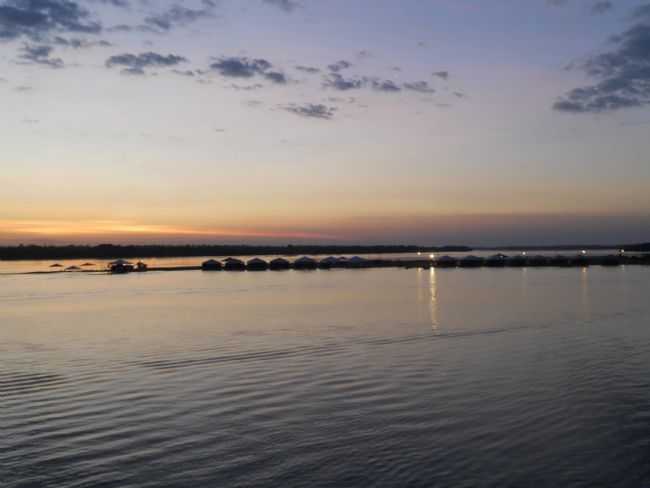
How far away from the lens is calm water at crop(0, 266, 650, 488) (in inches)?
456

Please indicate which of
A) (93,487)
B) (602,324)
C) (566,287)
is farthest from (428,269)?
(93,487)

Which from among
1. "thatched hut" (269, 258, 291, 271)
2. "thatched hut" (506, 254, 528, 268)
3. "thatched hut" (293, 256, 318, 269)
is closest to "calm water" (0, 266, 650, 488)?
"thatched hut" (506, 254, 528, 268)

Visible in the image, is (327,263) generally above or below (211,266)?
above

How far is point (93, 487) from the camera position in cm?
1081

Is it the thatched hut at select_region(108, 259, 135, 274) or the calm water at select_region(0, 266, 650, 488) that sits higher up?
the thatched hut at select_region(108, 259, 135, 274)

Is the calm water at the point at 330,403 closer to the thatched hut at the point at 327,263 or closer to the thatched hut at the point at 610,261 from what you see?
the thatched hut at the point at 610,261

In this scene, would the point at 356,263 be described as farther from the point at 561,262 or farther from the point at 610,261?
the point at 610,261

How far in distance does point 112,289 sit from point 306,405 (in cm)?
5938

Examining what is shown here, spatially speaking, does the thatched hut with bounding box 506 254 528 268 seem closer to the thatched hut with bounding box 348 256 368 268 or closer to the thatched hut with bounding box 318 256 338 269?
the thatched hut with bounding box 348 256 368 268

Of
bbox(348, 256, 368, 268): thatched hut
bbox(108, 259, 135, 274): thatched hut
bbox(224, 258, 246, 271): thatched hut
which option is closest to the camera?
bbox(108, 259, 135, 274): thatched hut

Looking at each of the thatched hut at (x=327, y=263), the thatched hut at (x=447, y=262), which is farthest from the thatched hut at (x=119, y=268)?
the thatched hut at (x=447, y=262)

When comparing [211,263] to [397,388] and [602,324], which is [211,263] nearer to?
[602,324]

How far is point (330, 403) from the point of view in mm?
16594

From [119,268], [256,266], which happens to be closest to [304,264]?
[256,266]
